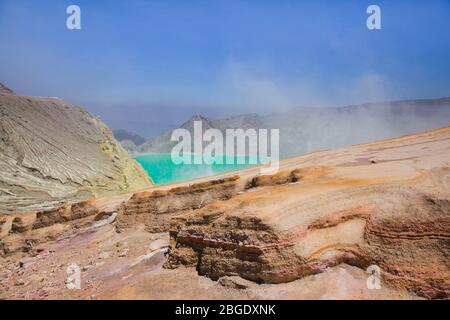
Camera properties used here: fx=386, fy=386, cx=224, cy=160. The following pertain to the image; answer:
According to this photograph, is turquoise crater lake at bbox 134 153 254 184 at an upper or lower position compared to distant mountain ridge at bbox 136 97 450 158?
lower

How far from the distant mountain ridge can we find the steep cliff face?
48594mm

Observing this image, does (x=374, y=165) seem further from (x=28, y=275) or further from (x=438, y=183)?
(x=28, y=275)

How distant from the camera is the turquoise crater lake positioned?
214ft

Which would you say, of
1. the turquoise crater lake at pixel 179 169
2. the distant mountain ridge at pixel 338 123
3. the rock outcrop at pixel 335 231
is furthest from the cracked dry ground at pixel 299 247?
the distant mountain ridge at pixel 338 123

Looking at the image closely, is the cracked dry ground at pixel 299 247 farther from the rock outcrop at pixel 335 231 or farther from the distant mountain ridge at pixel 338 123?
the distant mountain ridge at pixel 338 123

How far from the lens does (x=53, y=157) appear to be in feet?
109

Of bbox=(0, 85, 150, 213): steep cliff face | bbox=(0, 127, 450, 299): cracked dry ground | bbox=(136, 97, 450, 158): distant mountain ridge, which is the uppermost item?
bbox=(136, 97, 450, 158): distant mountain ridge

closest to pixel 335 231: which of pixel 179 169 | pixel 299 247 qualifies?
pixel 299 247

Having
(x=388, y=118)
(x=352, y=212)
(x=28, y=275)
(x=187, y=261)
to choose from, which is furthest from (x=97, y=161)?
(x=388, y=118)

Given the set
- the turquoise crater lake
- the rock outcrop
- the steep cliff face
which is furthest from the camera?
the turquoise crater lake

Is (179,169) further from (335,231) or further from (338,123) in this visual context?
(335,231)

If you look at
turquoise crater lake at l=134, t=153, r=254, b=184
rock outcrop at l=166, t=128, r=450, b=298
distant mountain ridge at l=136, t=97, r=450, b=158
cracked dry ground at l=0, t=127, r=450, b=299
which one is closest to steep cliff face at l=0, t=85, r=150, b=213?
cracked dry ground at l=0, t=127, r=450, b=299

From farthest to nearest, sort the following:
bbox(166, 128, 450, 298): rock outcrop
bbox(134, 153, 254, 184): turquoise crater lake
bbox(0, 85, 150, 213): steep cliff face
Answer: bbox(134, 153, 254, 184): turquoise crater lake → bbox(0, 85, 150, 213): steep cliff face → bbox(166, 128, 450, 298): rock outcrop

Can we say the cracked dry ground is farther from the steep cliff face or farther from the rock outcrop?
the steep cliff face
